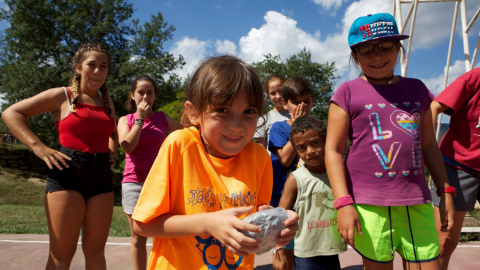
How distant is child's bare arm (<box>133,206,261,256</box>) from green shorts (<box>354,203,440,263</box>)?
3.49 feet

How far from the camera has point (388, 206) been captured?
1.93 m

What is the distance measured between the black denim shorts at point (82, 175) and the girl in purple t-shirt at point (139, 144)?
2.26ft

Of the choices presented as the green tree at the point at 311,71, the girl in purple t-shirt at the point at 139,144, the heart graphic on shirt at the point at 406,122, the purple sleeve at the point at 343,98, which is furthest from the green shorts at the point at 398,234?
the green tree at the point at 311,71

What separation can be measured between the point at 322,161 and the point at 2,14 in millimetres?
22736

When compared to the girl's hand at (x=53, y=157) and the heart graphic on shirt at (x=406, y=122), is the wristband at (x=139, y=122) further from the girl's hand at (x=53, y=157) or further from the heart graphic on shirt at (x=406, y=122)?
the heart graphic on shirt at (x=406, y=122)

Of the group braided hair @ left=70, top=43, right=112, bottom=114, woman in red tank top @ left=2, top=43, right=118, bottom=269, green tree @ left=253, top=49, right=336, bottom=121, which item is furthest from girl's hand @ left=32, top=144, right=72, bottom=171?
green tree @ left=253, top=49, right=336, bottom=121

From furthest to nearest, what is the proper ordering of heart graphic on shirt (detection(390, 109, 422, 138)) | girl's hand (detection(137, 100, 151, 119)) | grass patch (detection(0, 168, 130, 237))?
grass patch (detection(0, 168, 130, 237)) → girl's hand (detection(137, 100, 151, 119)) → heart graphic on shirt (detection(390, 109, 422, 138))

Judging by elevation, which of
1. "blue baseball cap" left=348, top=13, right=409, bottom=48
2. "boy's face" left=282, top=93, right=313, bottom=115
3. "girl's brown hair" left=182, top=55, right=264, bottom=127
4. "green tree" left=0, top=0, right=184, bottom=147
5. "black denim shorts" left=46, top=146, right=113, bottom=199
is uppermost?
"green tree" left=0, top=0, right=184, bottom=147

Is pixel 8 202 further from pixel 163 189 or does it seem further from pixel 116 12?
pixel 116 12

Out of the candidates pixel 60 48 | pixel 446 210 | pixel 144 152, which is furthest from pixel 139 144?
pixel 60 48

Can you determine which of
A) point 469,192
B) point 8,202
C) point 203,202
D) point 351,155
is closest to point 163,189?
point 203,202

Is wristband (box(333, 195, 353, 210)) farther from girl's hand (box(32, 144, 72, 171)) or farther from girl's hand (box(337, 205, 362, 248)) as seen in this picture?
girl's hand (box(32, 144, 72, 171))

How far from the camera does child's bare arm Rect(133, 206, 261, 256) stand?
105cm

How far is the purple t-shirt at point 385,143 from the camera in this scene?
1918 millimetres
